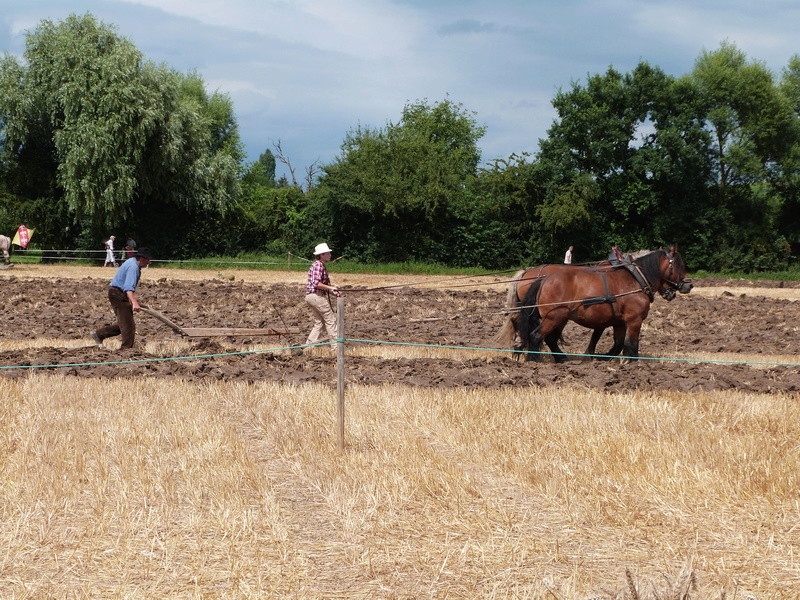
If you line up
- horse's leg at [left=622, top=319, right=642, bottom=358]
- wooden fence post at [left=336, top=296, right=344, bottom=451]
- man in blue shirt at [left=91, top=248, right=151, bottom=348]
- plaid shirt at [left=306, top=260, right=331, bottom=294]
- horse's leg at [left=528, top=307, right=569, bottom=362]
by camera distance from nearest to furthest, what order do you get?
wooden fence post at [left=336, top=296, right=344, bottom=451], horse's leg at [left=528, top=307, right=569, bottom=362], man in blue shirt at [left=91, top=248, right=151, bottom=348], horse's leg at [left=622, top=319, right=642, bottom=358], plaid shirt at [left=306, top=260, right=331, bottom=294]

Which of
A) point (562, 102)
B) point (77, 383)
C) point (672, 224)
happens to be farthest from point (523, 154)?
point (77, 383)

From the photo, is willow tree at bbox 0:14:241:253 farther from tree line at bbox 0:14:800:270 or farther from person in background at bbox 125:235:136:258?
person in background at bbox 125:235:136:258

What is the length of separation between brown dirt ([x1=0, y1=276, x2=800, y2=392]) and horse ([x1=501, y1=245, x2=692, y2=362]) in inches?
22.7

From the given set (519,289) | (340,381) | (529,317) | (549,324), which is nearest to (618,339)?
(549,324)

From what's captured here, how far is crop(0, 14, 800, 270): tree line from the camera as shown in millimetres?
41906

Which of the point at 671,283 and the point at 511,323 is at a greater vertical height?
the point at 671,283

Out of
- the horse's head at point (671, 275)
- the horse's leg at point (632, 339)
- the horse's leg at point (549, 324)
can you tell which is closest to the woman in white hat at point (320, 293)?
the horse's leg at point (549, 324)

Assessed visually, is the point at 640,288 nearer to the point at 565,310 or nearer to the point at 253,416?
the point at 565,310

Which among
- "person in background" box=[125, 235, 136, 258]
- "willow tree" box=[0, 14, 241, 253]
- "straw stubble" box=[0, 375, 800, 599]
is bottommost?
"straw stubble" box=[0, 375, 800, 599]

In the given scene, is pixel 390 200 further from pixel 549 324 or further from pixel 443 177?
pixel 549 324

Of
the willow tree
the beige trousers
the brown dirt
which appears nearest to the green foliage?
the willow tree

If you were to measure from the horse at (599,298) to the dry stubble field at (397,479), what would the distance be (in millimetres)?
778

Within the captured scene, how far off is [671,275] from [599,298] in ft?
4.69

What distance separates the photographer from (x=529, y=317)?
12.9 meters
